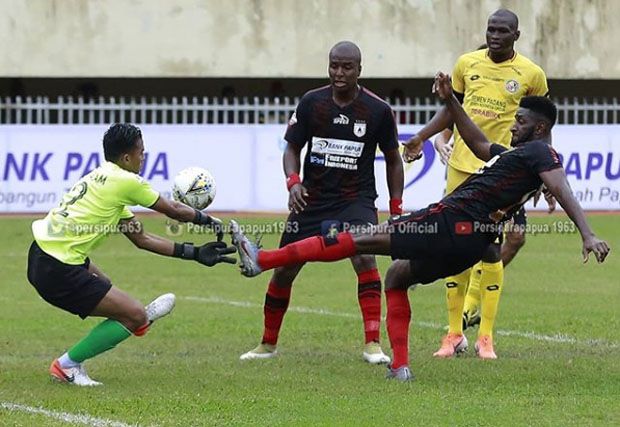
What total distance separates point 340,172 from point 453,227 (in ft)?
4.99

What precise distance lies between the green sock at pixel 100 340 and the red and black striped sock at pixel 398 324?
5.60 ft

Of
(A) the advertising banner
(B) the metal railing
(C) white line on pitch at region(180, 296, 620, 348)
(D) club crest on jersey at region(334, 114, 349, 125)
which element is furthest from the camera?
(B) the metal railing

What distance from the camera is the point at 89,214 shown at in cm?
875

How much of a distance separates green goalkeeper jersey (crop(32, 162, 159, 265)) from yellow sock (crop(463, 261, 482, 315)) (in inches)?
124

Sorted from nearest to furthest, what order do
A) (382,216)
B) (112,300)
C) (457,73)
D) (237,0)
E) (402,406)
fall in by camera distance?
1. (402,406)
2. (112,300)
3. (457,73)
4. (382,216)
5. (237,0)

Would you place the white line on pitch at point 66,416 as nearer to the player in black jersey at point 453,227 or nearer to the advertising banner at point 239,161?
the player in black jersey at point 453,227

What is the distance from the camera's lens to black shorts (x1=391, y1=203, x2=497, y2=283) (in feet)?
28.4

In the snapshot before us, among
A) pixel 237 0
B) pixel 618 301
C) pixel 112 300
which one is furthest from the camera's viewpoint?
pixel 237 0

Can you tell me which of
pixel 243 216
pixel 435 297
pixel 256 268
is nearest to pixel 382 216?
pixel 243 216

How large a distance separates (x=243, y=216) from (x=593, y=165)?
559 centimetres

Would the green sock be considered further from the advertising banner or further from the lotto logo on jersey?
the advertising banner

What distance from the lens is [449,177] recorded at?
10820mm

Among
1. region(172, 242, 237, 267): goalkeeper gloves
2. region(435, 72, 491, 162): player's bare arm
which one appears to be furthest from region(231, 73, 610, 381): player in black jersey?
region(435, 72, 491, 162): player's bare arm

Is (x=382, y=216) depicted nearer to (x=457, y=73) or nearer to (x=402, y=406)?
(x=457, y=73)
